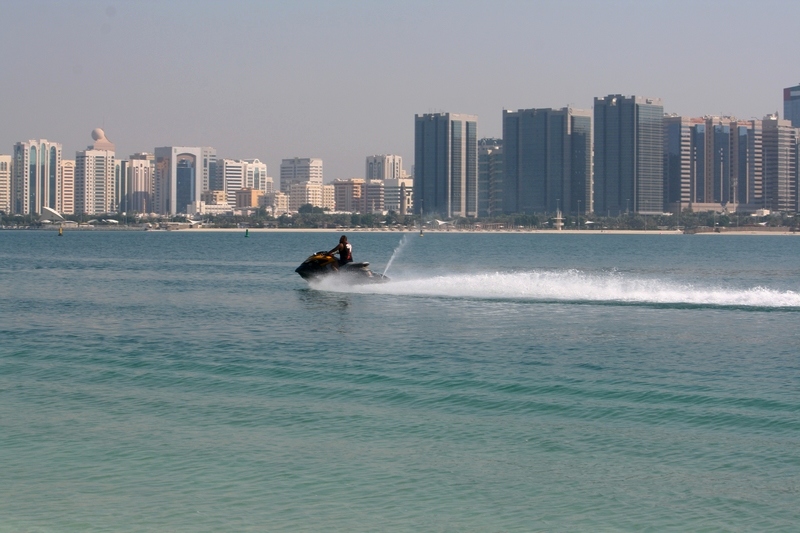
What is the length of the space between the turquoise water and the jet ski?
8020mm

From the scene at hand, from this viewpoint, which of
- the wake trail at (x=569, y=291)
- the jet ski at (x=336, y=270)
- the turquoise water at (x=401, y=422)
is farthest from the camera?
the jet ski at (x=336, y=270)

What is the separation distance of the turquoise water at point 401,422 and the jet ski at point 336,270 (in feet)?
26.3

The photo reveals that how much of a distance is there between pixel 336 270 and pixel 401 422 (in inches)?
890

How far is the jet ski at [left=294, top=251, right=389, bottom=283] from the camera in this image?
118ft

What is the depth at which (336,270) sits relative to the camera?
3641 cm

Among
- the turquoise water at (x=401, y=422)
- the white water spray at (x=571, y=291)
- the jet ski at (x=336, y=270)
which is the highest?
the jet ski at (x=336, y=270)

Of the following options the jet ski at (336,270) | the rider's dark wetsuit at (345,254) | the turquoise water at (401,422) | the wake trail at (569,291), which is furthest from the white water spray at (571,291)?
the turquoise water at (401,422)

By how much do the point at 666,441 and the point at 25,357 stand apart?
42.4 ft

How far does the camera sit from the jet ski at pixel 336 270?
3603 centimetres

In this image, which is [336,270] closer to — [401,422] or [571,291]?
[571,291]

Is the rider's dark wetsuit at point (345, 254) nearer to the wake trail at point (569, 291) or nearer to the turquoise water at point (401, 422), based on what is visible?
the wake trail at point (569, 291)

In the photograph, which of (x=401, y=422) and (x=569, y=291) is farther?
(x=569, y=291)

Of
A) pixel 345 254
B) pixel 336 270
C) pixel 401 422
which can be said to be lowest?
pixel 401 422

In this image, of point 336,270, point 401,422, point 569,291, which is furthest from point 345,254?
point 401,422
